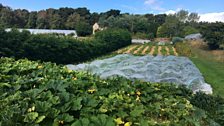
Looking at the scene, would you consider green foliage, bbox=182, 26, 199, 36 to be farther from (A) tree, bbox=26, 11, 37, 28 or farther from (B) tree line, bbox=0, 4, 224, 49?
(A) tree, bbox=26, 11, 37, 28

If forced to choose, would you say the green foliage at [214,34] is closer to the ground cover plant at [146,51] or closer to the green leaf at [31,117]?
the ground cover plant at [146,51]

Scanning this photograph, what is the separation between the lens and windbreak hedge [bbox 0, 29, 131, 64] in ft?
57.8

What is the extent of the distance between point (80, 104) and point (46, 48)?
683 inches

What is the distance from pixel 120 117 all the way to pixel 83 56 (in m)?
21.2

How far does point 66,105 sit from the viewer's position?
8.69 ft

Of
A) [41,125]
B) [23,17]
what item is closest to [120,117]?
[41,125]

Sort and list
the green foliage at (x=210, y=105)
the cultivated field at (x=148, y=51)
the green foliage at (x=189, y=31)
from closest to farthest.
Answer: the green foliage at (x=210, y=105) → the cultivated field at (x=148, y=51) → the green foliage at (x=189, y=31)

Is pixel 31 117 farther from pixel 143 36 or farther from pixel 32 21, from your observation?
pixel 143 36

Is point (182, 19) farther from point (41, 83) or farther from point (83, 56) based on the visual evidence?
point (41, 83)

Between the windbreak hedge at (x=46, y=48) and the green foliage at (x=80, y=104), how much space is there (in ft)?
45.1

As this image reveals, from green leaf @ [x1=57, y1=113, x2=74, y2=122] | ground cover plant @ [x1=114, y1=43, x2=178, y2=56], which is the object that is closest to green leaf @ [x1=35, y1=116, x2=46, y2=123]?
green leaf @ [x1=57, y1=113, x2=74, y2=122]

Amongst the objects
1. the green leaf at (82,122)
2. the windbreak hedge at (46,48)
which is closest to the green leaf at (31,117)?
the green leaf at (82,122)

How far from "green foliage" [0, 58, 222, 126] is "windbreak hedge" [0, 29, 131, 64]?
45.1 feet

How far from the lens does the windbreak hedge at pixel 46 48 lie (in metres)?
17.6
